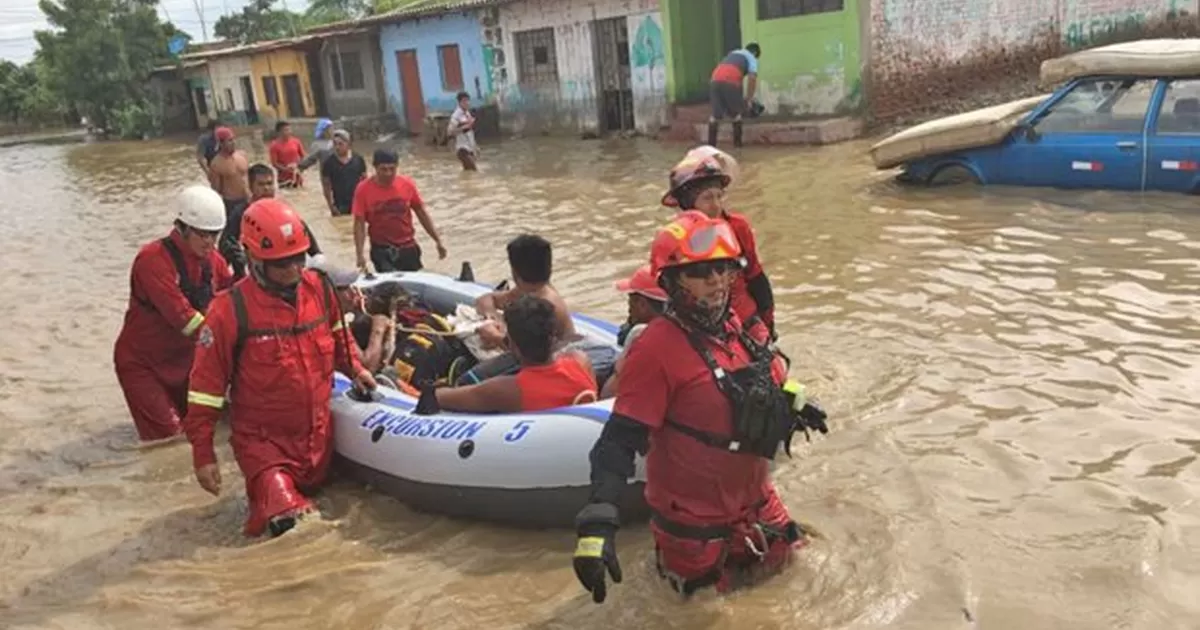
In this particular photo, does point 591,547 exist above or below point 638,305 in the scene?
below

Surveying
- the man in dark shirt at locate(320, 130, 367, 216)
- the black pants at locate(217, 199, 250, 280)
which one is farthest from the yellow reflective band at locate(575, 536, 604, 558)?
the man in dark shirt at locate(320, 130, 367, 216)

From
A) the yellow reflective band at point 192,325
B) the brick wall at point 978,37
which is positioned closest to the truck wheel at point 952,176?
the brick wall at point 978,37

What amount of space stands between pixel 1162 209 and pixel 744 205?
14.2 ft

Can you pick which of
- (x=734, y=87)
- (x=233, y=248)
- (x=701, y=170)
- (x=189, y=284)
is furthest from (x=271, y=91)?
(x=701, y=170)

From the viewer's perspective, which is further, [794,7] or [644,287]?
[794,7]

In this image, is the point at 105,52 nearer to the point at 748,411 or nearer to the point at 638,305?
the point at 638,305

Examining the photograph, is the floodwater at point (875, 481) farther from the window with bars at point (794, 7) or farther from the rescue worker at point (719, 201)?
the window with bars at point (794, 7)

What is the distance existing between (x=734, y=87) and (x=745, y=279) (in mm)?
11622

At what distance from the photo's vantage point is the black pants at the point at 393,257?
8.24m

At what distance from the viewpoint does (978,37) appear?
17.9 m

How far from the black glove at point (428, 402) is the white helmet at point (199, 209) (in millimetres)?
1631

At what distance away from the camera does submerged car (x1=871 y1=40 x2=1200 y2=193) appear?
9086 mm

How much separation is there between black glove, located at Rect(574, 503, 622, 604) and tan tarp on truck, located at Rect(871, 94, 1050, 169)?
335 inches

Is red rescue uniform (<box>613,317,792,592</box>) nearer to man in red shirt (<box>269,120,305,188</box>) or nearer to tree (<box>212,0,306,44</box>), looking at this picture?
man in red shirt (<box>269,120,305,188</box>)
